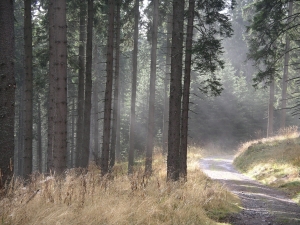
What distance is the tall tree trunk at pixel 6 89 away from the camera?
5883 millimetres

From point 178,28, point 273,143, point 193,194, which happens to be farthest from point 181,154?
point 273,143

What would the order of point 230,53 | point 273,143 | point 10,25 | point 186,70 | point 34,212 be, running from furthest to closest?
point 230,53, point 273,143, point 186,70, point 10,25, point 34,212

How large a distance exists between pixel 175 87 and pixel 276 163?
8.25 m

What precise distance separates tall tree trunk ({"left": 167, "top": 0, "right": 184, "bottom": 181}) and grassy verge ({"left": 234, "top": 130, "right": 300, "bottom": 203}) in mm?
4025

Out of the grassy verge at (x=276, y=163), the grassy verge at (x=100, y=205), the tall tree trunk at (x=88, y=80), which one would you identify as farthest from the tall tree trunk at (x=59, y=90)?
the grassy verge at (x=276, y=163)

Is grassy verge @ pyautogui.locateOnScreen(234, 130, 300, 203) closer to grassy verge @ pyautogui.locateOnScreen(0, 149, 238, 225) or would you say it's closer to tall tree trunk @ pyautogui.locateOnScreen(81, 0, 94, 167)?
grassy verge @ pyautogui.locateOnScreen(0, 149, 238, 225)

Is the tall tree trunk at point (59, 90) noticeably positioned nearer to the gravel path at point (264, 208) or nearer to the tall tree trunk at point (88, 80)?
the gravel path at point (264, 208)

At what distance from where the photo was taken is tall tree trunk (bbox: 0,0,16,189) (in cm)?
588

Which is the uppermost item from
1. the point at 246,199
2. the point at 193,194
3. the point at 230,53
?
the point at 230,53

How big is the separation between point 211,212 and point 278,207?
2.46 metres

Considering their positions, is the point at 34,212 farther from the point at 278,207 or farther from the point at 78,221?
the point at 278,207

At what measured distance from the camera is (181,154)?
1116 cm

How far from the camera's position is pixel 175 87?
31.9 ft

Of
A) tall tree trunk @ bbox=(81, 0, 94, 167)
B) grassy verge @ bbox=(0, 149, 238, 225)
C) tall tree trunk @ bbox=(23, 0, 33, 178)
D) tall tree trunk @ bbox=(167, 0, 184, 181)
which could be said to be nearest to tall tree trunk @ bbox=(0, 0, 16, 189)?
grassy verge @ bbox=(0, 149, 238, 225)
